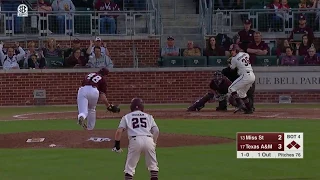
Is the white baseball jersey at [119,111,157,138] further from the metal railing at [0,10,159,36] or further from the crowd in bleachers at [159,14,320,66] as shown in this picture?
the metal railing at [0,10,159,36]

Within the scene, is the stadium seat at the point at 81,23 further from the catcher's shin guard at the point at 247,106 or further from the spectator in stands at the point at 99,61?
the catcher's shin guard at the point at 247,106

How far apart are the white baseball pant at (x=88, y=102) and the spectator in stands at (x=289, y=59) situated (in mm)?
11671

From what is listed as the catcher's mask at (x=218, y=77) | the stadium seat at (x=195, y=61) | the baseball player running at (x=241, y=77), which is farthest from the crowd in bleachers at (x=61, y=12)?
the baseball player running at (x=241, y=77)

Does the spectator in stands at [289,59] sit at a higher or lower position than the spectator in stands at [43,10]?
lower

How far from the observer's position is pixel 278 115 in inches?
876

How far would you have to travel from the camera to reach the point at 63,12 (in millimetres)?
29469

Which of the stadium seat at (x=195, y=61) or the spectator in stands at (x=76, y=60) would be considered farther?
the stadium seat at (x=195, y=61)

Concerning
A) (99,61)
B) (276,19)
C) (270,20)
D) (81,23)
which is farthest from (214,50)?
(81,23)

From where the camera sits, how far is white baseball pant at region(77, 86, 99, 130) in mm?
17422

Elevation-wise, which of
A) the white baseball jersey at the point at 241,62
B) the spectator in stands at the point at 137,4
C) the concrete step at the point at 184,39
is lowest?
the white baseball jersey at the point at 241,62

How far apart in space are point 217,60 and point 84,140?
12728mm

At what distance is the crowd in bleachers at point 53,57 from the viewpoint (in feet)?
91.9

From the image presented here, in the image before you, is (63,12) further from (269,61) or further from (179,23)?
(269,61)

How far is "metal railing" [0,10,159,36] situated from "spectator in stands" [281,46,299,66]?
16.7 ft
